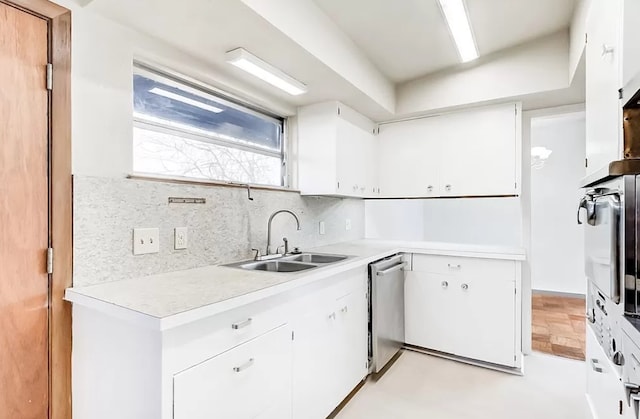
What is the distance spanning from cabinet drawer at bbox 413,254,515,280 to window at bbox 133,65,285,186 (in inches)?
57.2

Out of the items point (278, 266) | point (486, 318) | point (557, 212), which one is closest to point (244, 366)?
point (278, 266)

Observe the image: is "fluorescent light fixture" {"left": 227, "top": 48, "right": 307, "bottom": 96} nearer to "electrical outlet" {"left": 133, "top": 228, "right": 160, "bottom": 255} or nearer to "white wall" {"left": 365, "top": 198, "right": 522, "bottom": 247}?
"electrical outlet" {"left": 133, "top": 228, "right": 160, "bottom": 255}

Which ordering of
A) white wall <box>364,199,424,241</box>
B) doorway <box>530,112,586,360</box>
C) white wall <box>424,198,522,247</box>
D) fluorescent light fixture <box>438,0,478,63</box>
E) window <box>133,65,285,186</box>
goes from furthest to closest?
doorway <box>530,112,586,360</box> < white wall <box>424,198,522,247</box> < white wall <box>364,199,424,241</box> < fluorescent light fixture <box>438,0,478,63</box> < window <box>133,65,285,186</box>

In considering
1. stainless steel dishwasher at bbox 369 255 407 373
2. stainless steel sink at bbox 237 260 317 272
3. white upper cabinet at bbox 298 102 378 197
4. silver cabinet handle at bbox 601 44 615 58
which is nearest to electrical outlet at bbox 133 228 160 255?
stainless steel sink at bbox 237 260 317 272

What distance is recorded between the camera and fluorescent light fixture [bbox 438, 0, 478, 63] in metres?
1.95

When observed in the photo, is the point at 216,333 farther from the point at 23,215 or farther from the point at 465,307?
the point at 465,307

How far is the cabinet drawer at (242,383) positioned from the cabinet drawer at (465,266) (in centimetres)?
166

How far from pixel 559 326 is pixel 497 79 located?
9.07ft

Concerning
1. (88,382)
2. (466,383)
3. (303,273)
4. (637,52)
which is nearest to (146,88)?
(303,273)

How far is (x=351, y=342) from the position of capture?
2127 millimetres

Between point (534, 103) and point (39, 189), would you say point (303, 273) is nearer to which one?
point (39, 189)

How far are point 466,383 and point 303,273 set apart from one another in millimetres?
1635

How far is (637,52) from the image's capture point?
0.93 m

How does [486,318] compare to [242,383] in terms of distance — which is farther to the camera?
[486,318]
